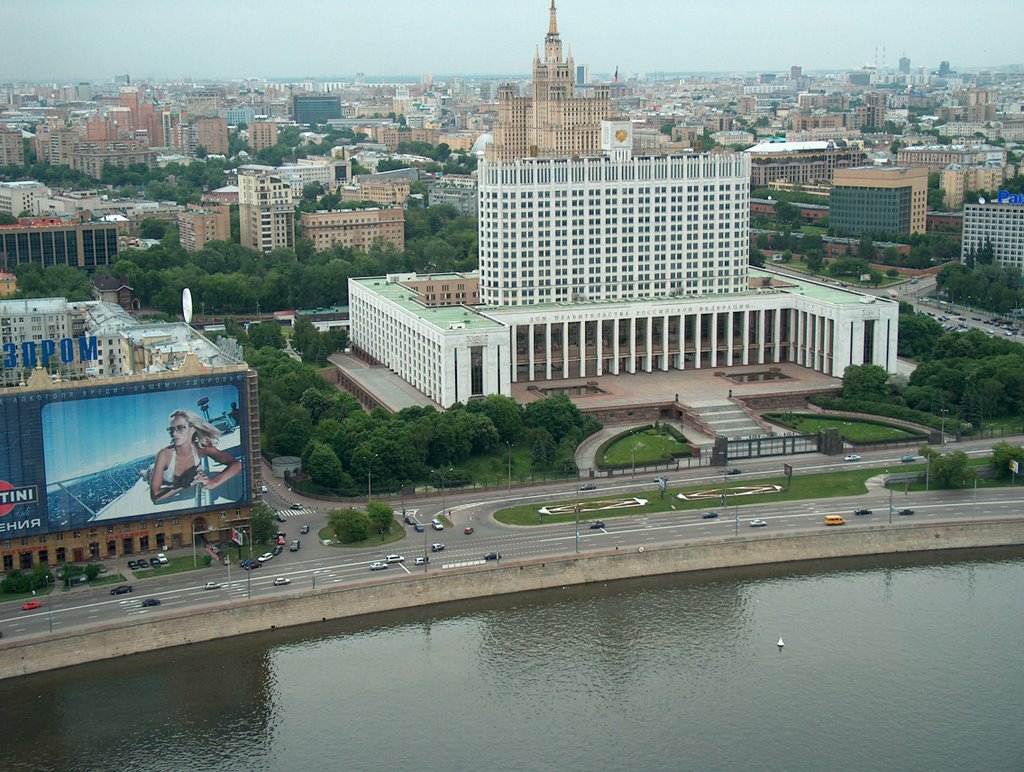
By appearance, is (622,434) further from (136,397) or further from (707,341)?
(136,397)

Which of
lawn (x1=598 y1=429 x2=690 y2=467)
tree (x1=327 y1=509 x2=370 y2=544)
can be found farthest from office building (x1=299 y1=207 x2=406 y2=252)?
tree (x1=327 y1=509 x2=370 y2=544)

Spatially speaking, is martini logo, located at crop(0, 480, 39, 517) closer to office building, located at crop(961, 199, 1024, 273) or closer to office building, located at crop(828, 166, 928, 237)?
office building, located at crop(961, 199, 1024, 273)

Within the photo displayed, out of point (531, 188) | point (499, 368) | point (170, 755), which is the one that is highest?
point (531, 188)

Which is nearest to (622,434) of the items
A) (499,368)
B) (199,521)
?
(499,368)

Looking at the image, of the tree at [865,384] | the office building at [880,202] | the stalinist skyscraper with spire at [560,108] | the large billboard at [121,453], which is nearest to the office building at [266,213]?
the stalinist skyscraper with spire at [560,108]

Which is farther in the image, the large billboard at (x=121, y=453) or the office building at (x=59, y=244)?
the office building at (x=59, y=244)

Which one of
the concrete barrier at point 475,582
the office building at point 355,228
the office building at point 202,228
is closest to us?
the concrete barrier at point 475,582

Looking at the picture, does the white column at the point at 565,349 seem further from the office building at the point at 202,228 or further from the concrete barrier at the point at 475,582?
the office building at the point at 202,228
